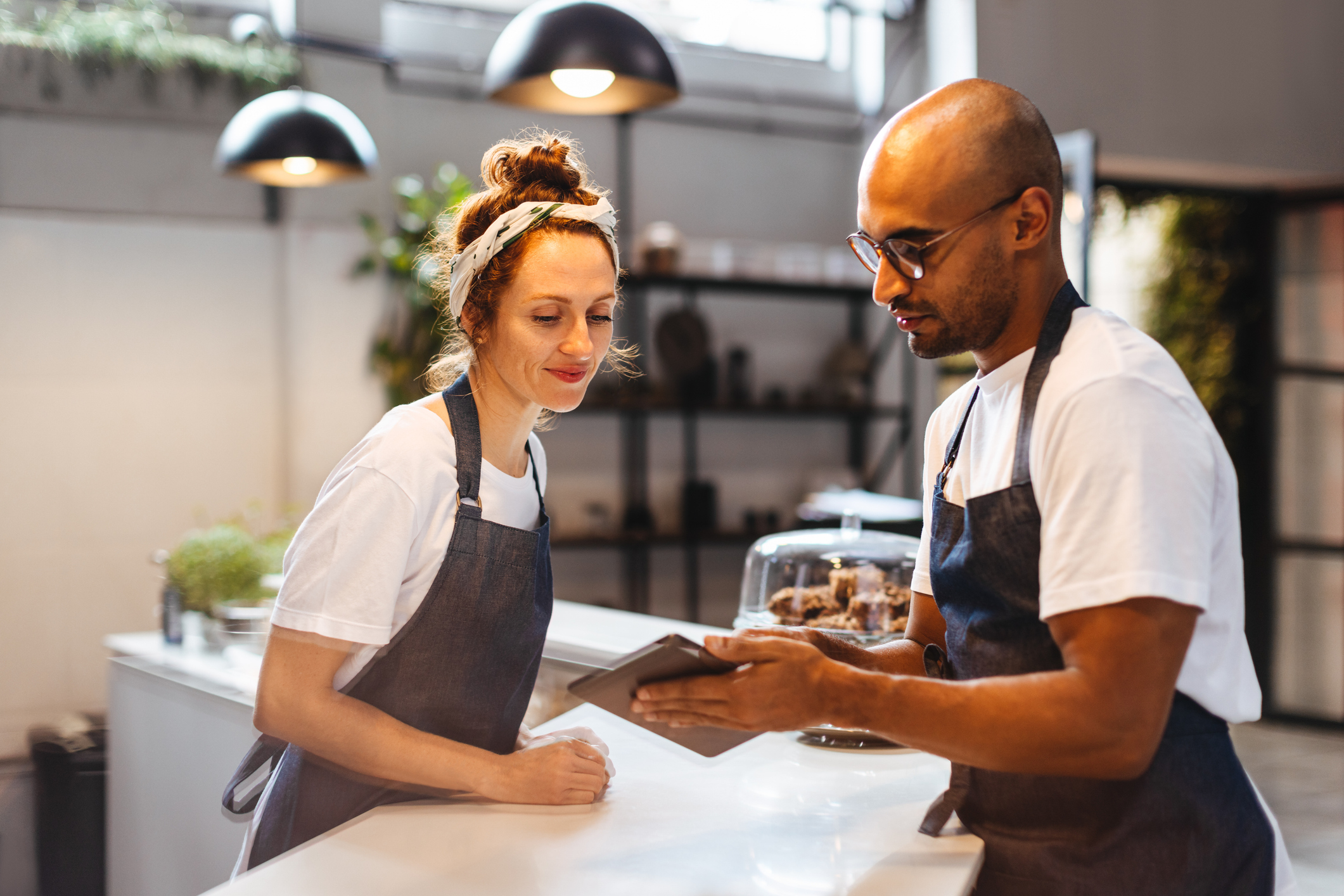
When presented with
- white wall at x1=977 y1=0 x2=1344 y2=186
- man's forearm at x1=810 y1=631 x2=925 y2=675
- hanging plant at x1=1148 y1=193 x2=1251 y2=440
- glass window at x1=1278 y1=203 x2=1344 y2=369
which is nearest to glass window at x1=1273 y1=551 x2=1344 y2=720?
hanging plant at x1=1148 y1=193 x2=1251 y2=440

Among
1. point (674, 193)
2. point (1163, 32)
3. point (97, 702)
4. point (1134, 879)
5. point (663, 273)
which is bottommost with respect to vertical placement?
point (97, 702)

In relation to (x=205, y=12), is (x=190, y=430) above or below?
below

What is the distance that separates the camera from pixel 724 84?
6141mm

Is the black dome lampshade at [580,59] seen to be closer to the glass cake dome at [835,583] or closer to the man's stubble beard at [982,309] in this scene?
the glass cake dome at [835,583]

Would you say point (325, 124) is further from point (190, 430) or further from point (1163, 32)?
point (1163, 32)

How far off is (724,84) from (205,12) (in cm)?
270

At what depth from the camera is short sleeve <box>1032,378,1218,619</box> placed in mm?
1095

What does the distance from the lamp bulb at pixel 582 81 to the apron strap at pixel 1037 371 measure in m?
1.46

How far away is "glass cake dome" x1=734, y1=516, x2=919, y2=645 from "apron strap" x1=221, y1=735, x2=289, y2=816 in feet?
2.91

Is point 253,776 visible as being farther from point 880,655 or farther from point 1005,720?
point 1005,720

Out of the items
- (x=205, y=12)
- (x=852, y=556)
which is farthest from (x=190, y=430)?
(x=852, y=556)

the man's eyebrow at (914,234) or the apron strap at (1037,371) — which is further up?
the man's eyebrow at (914,234)

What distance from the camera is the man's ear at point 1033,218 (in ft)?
4.23

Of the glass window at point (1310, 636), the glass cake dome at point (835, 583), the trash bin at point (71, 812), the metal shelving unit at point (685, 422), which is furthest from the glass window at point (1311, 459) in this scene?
the trash bin at point (71, 812)
